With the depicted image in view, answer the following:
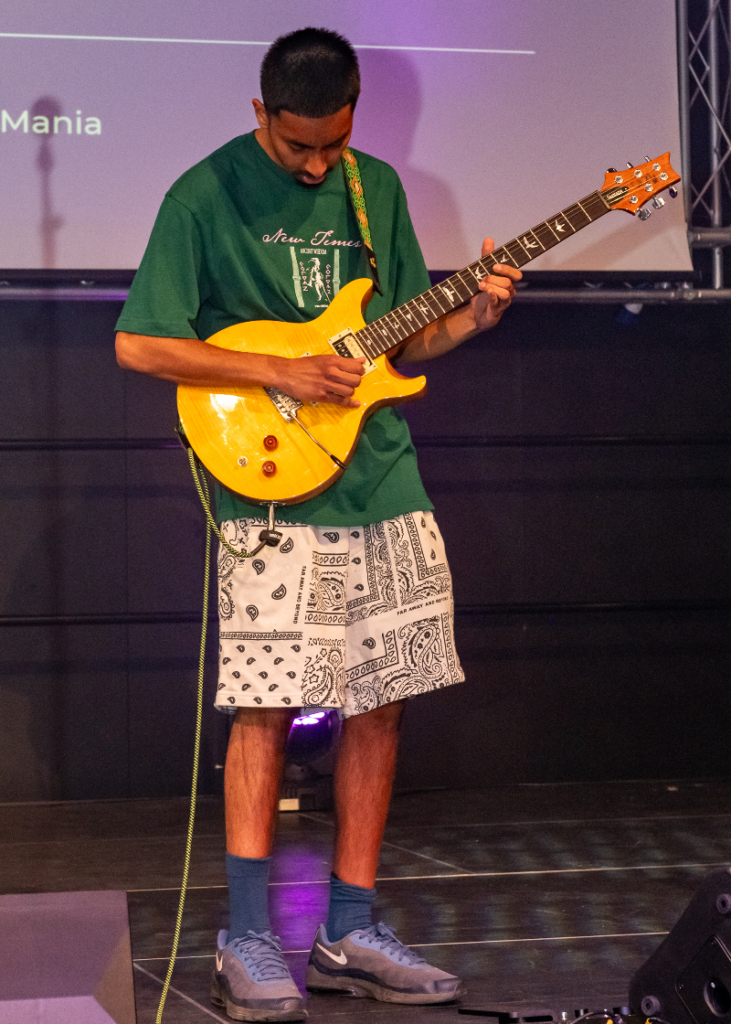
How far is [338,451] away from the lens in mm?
1848

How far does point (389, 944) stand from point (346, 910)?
0.08 meters

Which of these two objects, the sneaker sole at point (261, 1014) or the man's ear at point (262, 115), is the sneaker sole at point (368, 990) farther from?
the man's ear at point (262, 115)

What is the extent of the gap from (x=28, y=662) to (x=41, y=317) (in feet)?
3.15

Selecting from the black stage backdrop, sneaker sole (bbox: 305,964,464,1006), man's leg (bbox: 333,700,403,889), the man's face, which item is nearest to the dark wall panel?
the black stage backdrop

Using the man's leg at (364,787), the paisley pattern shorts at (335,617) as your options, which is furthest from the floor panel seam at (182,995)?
the paisley pattern shorts at (335,617)

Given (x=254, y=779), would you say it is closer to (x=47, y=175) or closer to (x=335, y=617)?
(x=335, y=617)

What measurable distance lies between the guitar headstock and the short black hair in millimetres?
500

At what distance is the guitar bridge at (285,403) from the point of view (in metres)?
1.87

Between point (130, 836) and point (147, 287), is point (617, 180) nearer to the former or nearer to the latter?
point (147, 287)

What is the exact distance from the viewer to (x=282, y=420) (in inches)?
73.9

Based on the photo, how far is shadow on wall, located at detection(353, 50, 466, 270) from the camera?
3068mm

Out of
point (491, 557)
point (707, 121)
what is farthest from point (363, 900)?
point (707, 121)

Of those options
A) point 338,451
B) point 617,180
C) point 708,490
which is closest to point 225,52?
point 617,180

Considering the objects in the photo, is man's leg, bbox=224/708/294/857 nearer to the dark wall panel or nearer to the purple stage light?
the purple stage light
